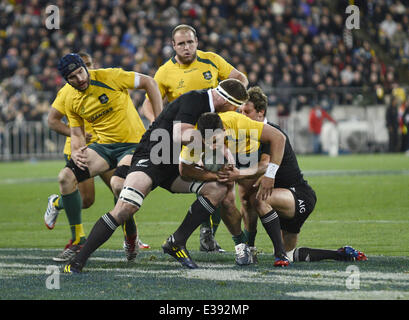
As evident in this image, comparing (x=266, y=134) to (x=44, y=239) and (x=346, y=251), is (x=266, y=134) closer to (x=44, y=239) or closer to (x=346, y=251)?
(x=346, y=251)

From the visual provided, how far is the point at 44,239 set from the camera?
1005 centimetres

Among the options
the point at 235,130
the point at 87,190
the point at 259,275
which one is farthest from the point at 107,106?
the point at 259,275

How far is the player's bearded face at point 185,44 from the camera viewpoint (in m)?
9.20

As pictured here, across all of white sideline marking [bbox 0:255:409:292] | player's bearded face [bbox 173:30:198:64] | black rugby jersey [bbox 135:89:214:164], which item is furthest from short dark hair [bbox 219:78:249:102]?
player's bearded face [bbox 173:30:198:64]

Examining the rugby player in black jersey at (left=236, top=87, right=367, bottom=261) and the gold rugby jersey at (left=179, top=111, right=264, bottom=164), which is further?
the rugby player in black jersey at (left=236, top=87, right=367, bottom=261)

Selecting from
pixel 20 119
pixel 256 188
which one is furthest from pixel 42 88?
pixel 256 188

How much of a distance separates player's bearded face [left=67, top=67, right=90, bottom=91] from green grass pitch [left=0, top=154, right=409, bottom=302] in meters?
1.72

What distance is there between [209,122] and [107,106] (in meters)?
1.91

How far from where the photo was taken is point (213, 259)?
8.00 meters

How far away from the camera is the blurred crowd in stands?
1049 inches

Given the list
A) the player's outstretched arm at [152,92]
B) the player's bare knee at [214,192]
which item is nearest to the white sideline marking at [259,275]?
the player's bare knee at [214,192]

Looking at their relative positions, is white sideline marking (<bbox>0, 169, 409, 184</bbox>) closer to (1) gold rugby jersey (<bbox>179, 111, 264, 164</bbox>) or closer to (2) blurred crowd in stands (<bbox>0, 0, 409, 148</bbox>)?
(2) blurred crowd in stands (<bbox>0, 0, 409, 148</bbox>)

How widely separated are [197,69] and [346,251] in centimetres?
307

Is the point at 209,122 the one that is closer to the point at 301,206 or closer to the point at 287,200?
the point at 287,200
